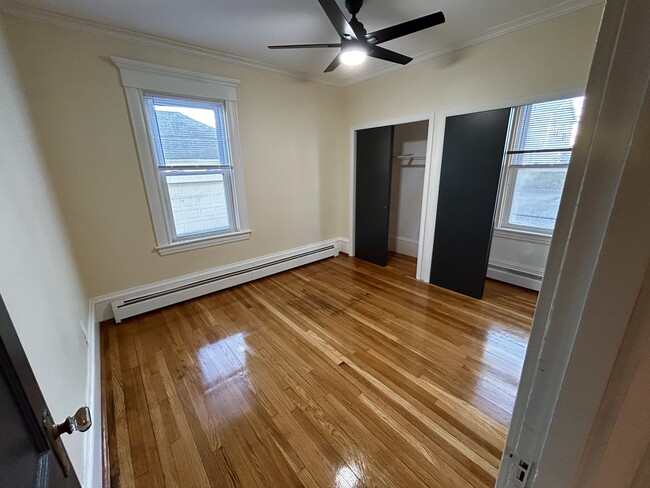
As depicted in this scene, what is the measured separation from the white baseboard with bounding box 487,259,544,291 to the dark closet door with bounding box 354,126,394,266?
1.41m

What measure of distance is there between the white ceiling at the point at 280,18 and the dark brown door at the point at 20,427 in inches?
97.2

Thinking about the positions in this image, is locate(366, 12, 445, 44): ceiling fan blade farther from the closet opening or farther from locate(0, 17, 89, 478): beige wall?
locate(0, 17, 89, 478): beige wall

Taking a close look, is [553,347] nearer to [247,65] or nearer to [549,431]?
[549,431]

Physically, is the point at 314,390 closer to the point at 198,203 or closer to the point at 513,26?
the point at 198,203

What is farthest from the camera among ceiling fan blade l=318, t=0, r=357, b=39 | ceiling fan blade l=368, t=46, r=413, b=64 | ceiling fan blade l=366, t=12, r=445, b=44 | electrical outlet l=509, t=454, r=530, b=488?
ceiling fan blade l=368, t=46, r=413, b=64

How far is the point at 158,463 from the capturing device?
53.1 inches

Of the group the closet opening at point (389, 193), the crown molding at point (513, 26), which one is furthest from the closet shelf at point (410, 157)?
the crown molding at point (513, 26)

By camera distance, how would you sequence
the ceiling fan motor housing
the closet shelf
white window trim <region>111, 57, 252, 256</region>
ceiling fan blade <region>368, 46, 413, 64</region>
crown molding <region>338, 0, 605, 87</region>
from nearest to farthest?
the ceiling fan motor housing < crown molding <region>338, 0, 605, 87</region> < ceiling fan blade <region>368, 46, 413, 64</region> < white window trim <region>111, 57, 252, 256</region> < the closet shelf

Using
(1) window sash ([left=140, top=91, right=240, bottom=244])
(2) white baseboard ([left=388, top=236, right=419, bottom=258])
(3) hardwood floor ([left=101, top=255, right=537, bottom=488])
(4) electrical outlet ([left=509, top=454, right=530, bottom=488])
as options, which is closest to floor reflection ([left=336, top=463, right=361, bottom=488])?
(3) hardwood floor ([left=101, top=255, right=537, bottom=488])

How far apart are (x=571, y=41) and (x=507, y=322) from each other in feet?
Answer: 7.83

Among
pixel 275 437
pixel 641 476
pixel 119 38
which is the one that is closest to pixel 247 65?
pixel 119 38

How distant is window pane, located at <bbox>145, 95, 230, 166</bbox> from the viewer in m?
2.59

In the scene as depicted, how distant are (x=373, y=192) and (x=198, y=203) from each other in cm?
231

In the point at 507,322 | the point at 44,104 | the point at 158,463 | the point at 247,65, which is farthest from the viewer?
the point at 247,65
